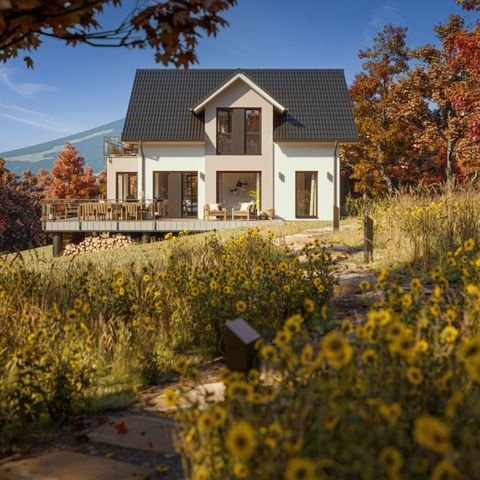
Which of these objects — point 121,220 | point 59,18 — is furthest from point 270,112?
point 59,18

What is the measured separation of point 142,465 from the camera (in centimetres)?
294

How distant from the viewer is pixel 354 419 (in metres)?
2.21

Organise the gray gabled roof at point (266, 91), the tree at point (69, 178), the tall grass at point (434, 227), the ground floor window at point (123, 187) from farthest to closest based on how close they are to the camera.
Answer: the tree at point (69, 178) < the ground floor window at point (123, 187) < the gray gabled roof at point (266, 91) < the tall grass at point (434, 227)

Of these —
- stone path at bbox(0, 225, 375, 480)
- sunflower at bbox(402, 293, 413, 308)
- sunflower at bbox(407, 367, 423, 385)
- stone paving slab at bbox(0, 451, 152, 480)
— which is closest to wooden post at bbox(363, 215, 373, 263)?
stone path at bbox(0, 225, 375, 480)

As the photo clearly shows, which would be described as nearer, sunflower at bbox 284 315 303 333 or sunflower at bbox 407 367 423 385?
sunflower at bbox 407 367 423 385

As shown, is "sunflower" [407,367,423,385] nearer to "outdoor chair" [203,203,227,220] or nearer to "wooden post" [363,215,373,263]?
"wooden post" [363,215,373,263]

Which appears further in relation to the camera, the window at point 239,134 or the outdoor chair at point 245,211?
the window at point 239,134

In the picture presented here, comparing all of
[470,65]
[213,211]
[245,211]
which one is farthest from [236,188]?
[470,65]

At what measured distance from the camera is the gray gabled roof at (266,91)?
23.6 metres

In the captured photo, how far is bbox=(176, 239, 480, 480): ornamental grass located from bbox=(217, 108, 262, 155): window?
22023mm

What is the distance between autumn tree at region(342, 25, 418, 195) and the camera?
27531 millimetres

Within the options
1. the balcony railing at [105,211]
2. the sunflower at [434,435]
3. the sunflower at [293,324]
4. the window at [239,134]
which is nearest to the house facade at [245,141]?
the window at [239,134]

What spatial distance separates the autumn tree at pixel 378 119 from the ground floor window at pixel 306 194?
12.0 feet

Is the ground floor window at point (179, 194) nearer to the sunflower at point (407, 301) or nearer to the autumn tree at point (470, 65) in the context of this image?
the autumn tree at point (470, 65)
